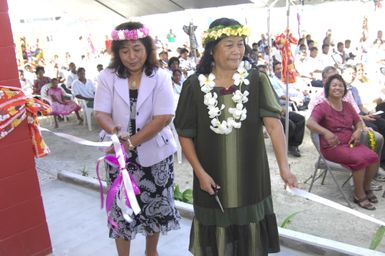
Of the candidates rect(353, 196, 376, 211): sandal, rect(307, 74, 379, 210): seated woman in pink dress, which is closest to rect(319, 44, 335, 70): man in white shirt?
rect(307, 74, 379, 210): seated woman in pink dress

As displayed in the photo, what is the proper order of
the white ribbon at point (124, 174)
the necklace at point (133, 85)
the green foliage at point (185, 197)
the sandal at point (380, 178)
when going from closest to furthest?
the white ribbon at point (124, 174) → the necklace at point (133, 85) → the green foliage at point (185, 197) → the sandal at point (380, 178)

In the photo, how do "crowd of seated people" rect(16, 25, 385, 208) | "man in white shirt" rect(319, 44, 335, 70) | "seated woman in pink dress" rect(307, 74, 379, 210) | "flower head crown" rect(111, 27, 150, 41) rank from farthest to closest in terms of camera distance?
1. "man in white shirt" rect(319, 44, 335, 70)
2. "crowd of seated people" rect(16, 25, 385, 208)
3. "seated woman in pink dress" rect(307, 74, 379, 210)
4. "flower head crown" rect(111, 27, 150, 41)

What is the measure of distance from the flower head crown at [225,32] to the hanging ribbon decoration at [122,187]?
767 millimetres

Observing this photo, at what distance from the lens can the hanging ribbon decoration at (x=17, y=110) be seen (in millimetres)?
2475

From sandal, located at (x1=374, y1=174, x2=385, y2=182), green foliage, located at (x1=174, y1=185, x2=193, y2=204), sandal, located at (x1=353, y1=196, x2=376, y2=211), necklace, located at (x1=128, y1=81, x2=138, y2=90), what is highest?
necklace, located at (x1=128, y1=81, x2=138, y2=90)

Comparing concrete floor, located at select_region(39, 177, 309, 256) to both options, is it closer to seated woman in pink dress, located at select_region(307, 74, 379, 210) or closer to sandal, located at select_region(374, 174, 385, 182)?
seated woman in pink dress, located at select_region(307, 74, 379, 210)

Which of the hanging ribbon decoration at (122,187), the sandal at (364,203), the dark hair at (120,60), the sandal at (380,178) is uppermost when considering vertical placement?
the dark hair at (120,60)

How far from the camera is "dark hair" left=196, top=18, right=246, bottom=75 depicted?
2.06 meters

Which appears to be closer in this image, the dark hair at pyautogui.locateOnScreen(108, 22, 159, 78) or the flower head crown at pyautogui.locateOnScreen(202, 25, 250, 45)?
the flower head crown at pyautogui.locateOnScreen(202, 25, 250, 45)

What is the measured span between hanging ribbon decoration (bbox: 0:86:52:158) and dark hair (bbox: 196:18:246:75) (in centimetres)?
116

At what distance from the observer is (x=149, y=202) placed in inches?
102

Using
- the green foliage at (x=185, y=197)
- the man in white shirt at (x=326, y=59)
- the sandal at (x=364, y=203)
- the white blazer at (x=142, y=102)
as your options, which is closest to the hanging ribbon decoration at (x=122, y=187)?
the white blazer at (x=142, y=102)

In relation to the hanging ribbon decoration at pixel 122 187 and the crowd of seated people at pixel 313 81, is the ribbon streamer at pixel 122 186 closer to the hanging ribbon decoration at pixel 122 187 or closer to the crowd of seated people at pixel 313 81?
the hanging ribbon decoration at pixel 122 187

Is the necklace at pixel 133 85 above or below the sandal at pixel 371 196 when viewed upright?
above
